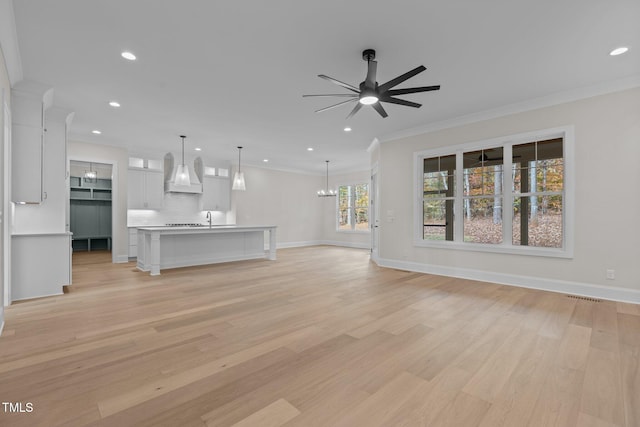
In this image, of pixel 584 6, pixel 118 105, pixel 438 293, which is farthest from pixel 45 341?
pixel 584 6

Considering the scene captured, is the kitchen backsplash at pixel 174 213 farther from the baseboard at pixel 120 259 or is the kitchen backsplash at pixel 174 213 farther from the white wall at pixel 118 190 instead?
the baseboard at pixel 120 259

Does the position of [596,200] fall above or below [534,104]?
below

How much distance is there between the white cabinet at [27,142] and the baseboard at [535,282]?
622 centimetres

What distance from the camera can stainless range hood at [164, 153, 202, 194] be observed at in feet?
24.2

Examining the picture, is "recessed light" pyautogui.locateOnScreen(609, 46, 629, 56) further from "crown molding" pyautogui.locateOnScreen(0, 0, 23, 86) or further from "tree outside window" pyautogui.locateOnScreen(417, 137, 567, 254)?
"crown molding" pyautogui.locateOnScreen(0, 0, 23, 86)

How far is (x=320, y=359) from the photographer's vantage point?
221cm

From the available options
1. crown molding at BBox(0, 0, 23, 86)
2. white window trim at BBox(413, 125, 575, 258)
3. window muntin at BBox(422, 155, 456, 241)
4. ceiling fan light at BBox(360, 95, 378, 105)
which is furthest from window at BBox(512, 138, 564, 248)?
crown molding at BBox(0, 0, 23, 86)

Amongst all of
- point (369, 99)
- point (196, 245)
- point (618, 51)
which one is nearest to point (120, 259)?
point (196, 245)

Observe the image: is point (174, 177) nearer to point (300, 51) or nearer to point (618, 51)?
point (300, 51)

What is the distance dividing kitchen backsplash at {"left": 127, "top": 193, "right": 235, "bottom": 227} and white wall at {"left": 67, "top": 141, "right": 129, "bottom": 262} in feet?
1.61

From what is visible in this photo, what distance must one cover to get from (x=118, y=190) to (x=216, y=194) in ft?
8.29

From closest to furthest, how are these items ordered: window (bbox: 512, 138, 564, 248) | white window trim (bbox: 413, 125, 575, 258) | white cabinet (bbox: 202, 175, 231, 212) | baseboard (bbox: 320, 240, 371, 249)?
white window trim (bbox: 413, 125, 575, 258), window (bbox: 512, 138, 564, 248), white cabinet (bbox: 202, 175, 231, 212), baseboard (bbox: 320, 240, 371, 249)

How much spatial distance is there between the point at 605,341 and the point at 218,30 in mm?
4620

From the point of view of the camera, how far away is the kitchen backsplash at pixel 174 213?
752 cm
